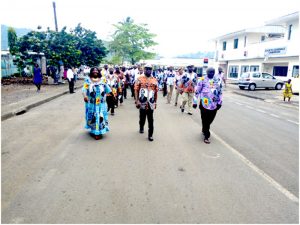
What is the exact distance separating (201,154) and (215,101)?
1.61 metres

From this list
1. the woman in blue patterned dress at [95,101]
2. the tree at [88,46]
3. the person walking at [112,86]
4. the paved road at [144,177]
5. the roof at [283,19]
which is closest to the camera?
the paved road at [144,177]

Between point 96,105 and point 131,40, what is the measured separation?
3910 centimetres

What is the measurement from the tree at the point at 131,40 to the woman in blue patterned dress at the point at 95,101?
123 feet

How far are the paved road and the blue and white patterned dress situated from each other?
342 millimetres

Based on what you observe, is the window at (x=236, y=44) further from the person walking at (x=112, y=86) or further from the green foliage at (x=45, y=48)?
the person walking at (x=112, y=86)

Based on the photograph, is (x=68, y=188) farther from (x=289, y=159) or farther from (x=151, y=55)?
(x=151, y=55)

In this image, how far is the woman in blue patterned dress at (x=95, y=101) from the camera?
6497mm

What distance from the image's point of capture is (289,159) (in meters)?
5.45

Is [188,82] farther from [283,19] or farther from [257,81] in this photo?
[283,19]

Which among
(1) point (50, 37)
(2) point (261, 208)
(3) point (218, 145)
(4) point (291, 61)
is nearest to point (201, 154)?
(3) point (218, 145)

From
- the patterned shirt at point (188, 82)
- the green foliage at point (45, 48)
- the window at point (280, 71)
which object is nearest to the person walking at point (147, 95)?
the patterned shirt at point (188, 82)

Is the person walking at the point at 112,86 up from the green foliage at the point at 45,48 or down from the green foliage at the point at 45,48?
down

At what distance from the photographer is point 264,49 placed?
1112 inches

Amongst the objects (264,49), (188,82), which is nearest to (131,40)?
(264,49)
